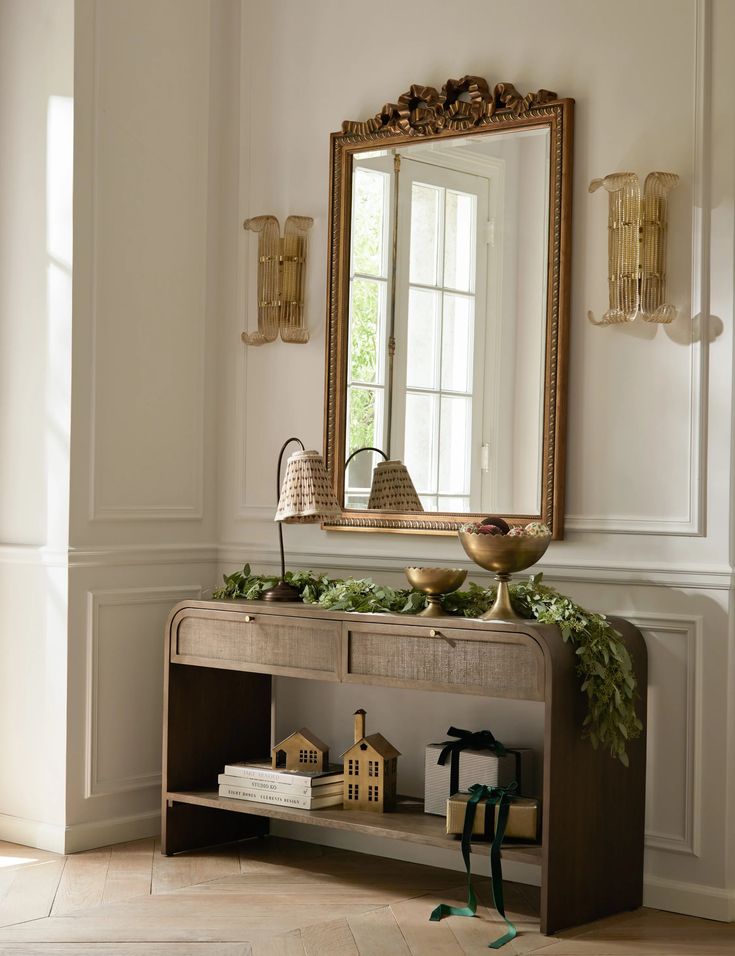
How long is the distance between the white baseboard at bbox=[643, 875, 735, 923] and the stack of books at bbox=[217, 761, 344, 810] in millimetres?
908

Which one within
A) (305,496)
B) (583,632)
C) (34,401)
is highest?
(34,401)

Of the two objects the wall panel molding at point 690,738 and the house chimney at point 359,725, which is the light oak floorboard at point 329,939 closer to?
the house chimney at point 359,725

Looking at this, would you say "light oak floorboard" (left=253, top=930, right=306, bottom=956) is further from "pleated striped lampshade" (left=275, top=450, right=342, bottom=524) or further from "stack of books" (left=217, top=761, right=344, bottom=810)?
"pleated striped lampshade" (left=275, top=450, right=342, bottom=524)

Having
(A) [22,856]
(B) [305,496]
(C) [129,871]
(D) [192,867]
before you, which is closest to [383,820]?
(D) [192,867]

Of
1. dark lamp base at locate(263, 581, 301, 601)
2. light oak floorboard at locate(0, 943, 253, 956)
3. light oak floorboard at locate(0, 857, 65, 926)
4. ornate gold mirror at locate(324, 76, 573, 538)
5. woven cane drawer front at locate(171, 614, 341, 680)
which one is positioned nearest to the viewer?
light oak floorboard at locate(0, 943, 253, 956)

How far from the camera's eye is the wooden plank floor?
3074mm

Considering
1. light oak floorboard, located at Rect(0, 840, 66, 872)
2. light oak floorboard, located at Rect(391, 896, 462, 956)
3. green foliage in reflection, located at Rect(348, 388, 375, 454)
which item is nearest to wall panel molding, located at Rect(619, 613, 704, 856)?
light oak floorboard, located at Rect(391, 896, 462, 956)

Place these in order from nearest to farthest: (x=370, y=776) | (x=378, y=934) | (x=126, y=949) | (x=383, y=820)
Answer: (x=126, y=949), (x=378, y=934), (x=383, y=820), (x=370, y=776)

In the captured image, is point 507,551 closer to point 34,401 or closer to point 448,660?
point 448,660

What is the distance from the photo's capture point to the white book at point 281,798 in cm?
363

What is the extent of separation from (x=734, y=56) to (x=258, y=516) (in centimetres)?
206

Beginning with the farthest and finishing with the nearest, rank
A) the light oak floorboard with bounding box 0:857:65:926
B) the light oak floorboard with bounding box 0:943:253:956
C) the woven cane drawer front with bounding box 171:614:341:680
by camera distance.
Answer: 1. the woven cane drawer front with bounding box 171:614:341:680
2. the light oak floorboard with bounding box 0:857:65:926
3. the light oak floorboard with bounding box 0:943:253:956

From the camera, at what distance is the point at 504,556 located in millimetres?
3355

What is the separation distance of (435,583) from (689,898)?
1072 millimetres
